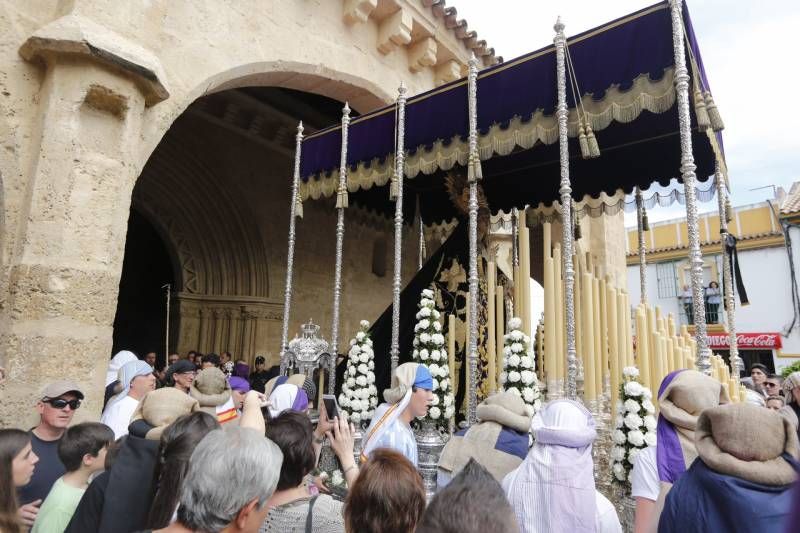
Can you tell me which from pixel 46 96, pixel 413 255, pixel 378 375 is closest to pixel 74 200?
pixel 46 96

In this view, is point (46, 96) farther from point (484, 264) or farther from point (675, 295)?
point (675, 295)

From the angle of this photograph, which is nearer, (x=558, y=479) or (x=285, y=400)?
(x=558, y=479)

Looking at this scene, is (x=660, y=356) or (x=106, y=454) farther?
(x=660, y=356)

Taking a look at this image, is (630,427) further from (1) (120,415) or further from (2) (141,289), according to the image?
(2) (141,289)

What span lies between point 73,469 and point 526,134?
461 centimetres

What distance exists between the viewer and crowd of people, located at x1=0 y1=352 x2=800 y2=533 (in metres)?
1.41

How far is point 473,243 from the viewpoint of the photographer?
5070 mm

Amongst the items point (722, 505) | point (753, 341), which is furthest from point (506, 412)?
point (753, 341)

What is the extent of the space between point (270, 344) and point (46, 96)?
7.07 m

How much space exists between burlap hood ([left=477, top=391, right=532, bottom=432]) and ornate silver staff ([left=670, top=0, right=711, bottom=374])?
1451mm

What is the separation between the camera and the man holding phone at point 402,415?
3.03m

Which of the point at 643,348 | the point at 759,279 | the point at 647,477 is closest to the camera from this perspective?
the point at 647,477

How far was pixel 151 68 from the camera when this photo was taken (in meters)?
4.70

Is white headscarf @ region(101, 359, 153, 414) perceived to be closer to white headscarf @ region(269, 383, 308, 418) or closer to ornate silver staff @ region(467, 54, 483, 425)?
white headscarf @ region(269, 383, 308, 418)
